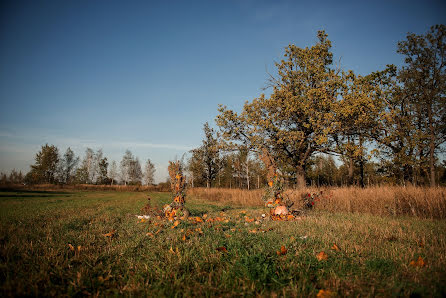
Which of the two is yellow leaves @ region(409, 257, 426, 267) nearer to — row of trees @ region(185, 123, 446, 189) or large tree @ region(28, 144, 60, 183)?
row of trees @ region(185, 123, 446, 189)

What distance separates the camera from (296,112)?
691 inches

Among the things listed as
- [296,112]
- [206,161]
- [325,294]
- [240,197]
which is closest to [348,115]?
[296,112]

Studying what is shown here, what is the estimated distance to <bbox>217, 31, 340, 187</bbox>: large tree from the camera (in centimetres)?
1656

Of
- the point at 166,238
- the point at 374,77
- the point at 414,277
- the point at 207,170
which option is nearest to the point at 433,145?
the point at 374,77

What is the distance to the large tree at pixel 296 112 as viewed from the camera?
16562mm

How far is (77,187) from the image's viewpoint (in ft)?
138

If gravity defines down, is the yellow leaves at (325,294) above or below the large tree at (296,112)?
below

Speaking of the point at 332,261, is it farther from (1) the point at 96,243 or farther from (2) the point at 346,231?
(1) the point at 96,243

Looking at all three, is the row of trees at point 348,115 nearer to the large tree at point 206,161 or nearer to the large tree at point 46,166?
the large tree at point 206,161

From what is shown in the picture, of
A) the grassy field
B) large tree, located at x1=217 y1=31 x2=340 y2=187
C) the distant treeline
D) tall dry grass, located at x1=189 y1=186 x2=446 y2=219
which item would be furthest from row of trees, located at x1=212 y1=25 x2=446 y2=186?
the distant treeline

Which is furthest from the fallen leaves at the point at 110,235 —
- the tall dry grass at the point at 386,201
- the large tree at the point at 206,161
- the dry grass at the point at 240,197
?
the large tree at the point at 206,161

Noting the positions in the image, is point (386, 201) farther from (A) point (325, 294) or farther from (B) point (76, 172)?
(B) point (76, 172)

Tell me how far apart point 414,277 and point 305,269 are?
119 cm

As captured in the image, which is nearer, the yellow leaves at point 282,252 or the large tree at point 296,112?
the yellow leaves at point 282,252
